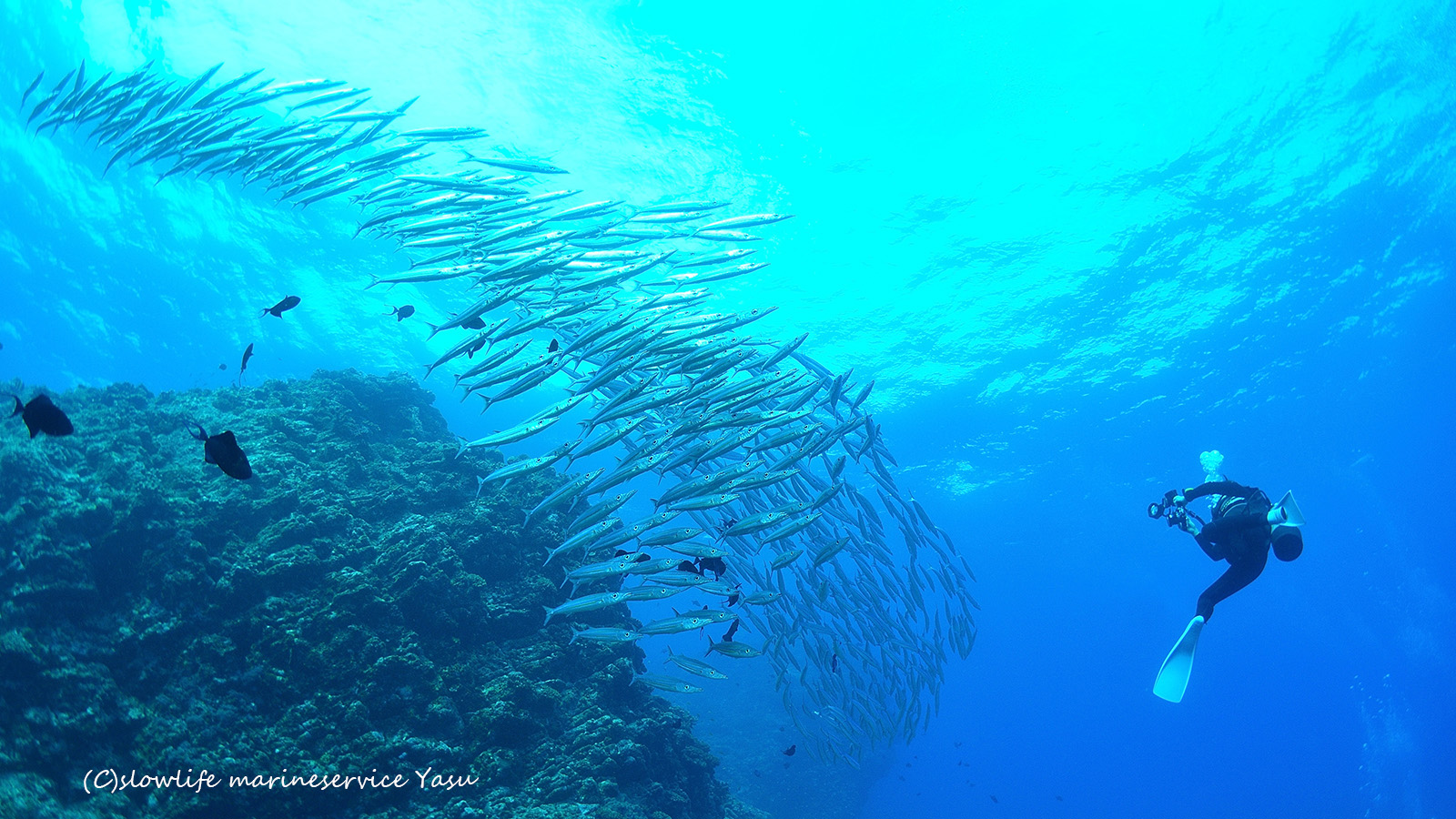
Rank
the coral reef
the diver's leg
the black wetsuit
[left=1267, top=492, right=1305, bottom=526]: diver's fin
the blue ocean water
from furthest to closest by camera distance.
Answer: the blue ocean water
the diver's leg
the black wetsuit
[left=1267, top=492, right=1305, bottom=526]: diver's fin
the coral reef

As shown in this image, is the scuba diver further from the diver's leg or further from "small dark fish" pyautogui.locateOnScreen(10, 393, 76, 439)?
"small dark fish" pyautogui.locateOnScreen(10, 393, 76, 439)

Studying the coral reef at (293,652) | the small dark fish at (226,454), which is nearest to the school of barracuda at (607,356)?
the coral reef at (293,652)

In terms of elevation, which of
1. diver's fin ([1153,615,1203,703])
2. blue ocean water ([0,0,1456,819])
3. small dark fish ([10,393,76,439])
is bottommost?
small dark fish ([10,393,76,439])

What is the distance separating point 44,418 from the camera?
132 inches

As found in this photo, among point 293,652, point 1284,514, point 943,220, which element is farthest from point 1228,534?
point 943,220

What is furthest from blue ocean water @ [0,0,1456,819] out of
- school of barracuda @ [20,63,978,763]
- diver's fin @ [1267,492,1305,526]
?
diver's fin @ [1267,492,1305,526]

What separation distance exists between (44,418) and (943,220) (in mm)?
18975

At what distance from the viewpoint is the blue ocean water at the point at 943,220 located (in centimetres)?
1409

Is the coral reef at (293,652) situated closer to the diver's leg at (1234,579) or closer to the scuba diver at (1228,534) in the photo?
the scuba diver at (1228,534)

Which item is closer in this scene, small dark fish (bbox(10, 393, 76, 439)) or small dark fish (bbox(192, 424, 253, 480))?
small dark fish (bbox(192, 424, 253, 480))

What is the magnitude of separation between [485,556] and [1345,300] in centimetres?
3135

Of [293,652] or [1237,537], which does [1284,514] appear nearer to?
[1237,537]

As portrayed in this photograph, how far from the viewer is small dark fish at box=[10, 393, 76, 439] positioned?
3252 mm

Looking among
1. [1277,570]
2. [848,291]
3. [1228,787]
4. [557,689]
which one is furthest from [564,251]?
[1228,787]
